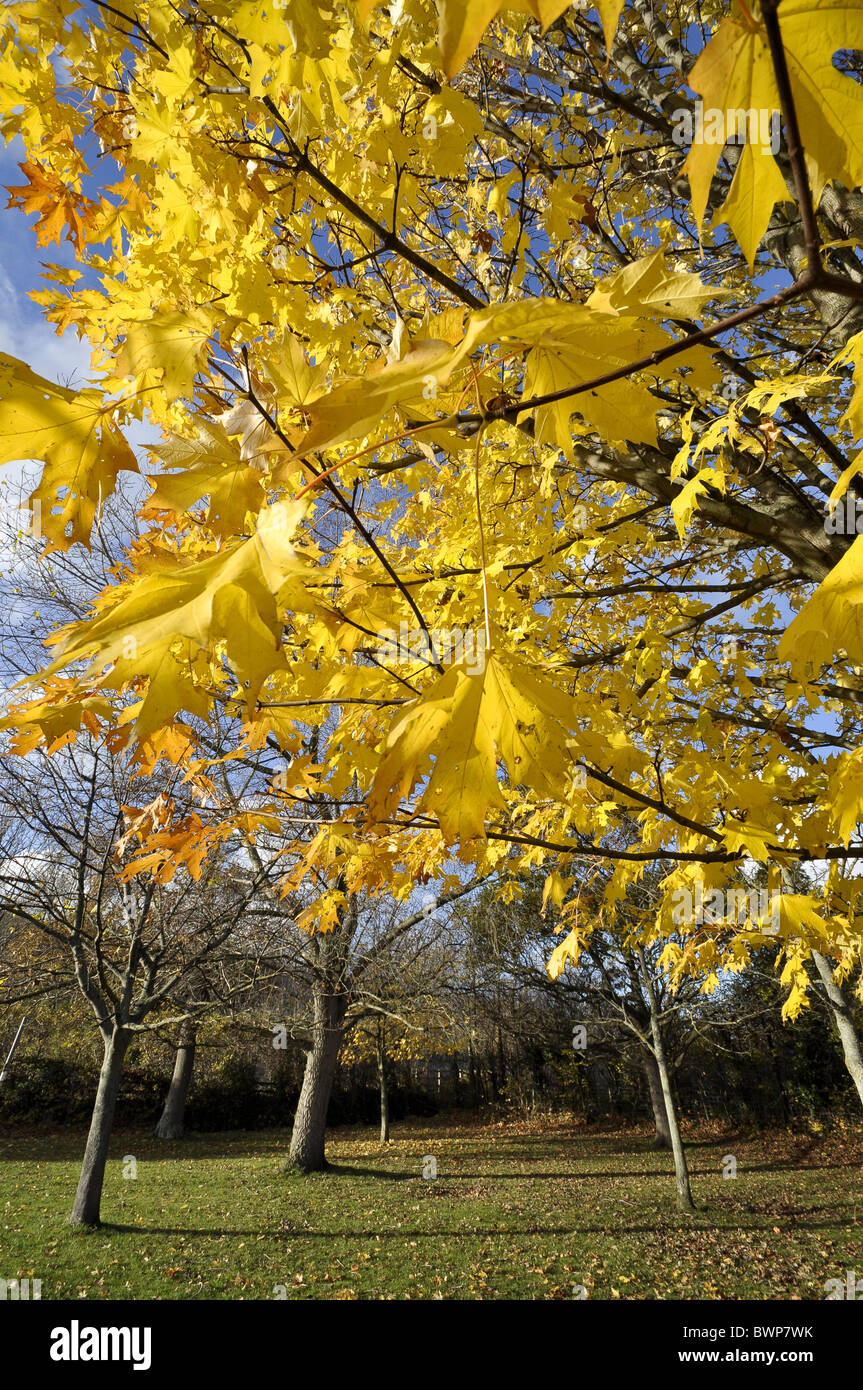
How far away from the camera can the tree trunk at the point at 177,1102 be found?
20312 mm

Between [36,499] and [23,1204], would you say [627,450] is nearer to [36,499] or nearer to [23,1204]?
[36,499]

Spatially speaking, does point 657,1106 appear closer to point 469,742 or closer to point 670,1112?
point 670,1112

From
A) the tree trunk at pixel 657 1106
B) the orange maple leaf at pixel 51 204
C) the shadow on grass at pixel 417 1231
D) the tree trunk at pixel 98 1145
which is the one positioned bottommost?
the tree trunk at pixel 657 1106

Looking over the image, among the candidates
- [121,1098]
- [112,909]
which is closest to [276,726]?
[112,909]

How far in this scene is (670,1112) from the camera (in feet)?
37.9

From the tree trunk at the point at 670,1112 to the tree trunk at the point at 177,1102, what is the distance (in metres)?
14.0

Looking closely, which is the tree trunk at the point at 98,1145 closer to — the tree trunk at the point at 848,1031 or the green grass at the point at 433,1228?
the green grass at the point at 433,1228

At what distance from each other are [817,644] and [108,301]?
2709mm

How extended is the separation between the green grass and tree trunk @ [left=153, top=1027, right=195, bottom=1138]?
3.87 meters

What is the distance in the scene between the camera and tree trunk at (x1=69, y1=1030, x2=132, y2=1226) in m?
8.80

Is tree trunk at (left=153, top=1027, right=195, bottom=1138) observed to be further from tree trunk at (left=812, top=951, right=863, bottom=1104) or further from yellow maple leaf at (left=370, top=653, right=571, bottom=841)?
yellow maple leaf at (left=370, top=653, right=571, bottom=841)

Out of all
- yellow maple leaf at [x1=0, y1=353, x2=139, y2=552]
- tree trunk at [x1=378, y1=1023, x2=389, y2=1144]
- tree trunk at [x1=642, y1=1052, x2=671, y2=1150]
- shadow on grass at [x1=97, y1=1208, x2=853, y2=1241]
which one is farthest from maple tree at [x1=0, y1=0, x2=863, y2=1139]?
tree trunk at [x1=378, y1=1023, x2=389, y2=1144]

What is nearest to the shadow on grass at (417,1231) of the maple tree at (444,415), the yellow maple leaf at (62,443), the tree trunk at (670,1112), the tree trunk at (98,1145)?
the tree trunk at (98,1145)
